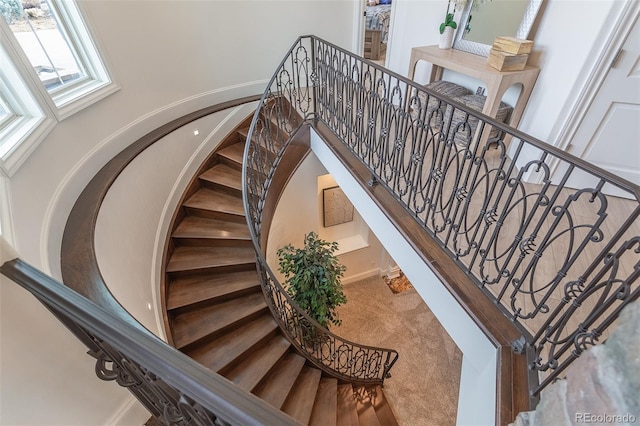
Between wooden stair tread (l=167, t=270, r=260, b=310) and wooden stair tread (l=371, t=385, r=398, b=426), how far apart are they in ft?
8.22

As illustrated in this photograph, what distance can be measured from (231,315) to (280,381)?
87 cm

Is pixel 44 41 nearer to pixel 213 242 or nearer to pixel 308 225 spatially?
pixel 213 242

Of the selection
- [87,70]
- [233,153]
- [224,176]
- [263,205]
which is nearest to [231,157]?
[233,153]

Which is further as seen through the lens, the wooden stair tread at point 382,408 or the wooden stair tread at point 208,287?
the wooden stair tread at point 382,408

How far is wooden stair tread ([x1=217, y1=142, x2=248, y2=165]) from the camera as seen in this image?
4.14 m

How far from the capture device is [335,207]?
19.1ft

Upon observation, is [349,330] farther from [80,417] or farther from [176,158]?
[80,417]

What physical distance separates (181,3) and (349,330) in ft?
17.4

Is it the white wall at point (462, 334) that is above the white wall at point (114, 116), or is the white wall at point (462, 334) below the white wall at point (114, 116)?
below

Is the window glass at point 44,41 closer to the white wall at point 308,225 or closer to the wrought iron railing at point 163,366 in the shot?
the wrought iron railing at point 163,366

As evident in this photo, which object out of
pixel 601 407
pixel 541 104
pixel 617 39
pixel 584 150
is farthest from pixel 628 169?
pixel 601 407

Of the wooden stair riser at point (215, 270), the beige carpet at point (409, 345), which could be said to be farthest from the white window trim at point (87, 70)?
the beige carpet at point (409, 345)

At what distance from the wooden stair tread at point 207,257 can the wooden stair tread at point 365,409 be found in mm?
2533

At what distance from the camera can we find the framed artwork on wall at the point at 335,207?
18.4ft
